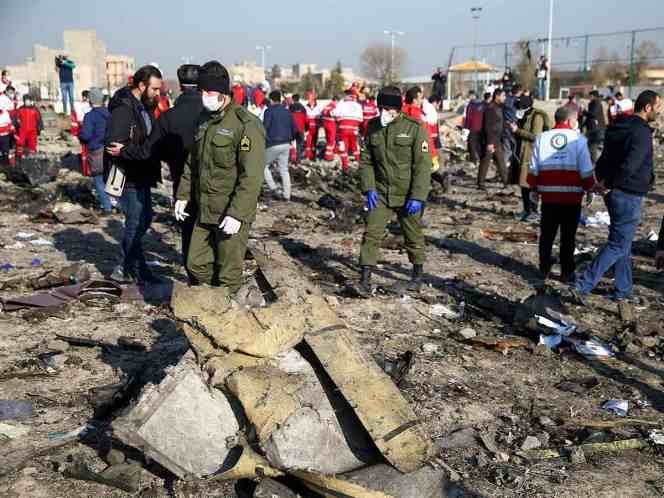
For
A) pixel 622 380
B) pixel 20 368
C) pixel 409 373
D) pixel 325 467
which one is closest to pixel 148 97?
pixel 20 368

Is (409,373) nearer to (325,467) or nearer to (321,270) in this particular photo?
(325,467)

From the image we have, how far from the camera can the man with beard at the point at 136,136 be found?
6391mm

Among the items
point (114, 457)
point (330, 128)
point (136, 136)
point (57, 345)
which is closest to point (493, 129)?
point (330, 128)

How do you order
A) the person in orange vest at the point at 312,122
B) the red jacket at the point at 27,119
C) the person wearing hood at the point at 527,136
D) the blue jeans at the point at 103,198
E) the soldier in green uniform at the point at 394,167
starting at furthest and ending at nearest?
the person in orange vest at the point at 312,122
the red jacket at the point at 27,119
the blue jeans at the point at 103,198
the person wearing hood at the point at 527,136
the soldier in green uniform at the point at 394,167

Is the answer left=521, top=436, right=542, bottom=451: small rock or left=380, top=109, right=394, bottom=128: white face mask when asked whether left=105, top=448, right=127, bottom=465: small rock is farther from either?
left=380, top=109, right=394, bottom=128: white face mask

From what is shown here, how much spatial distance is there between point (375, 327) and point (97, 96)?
6265 millimetres

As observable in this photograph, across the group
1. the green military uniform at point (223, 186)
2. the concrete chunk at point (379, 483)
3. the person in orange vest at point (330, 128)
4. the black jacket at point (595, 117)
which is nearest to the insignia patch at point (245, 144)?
the green military uniform at point (223, 186)

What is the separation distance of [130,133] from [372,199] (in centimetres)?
236

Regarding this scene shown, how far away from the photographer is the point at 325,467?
11.7 feet

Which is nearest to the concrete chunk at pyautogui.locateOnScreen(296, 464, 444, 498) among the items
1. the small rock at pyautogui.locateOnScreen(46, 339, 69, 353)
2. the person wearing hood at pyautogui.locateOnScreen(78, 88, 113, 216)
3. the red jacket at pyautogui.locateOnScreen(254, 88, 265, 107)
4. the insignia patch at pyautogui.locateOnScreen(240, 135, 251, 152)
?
the insignia patch at pyautogui.locateOnScreen(240, 135, 251, 152)

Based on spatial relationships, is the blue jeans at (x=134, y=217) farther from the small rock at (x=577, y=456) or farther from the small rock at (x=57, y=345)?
the small rock at (x=577, y=456)

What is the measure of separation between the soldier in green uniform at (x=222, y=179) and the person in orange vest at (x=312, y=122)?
13.9m

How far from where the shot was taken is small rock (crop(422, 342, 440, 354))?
556 cm

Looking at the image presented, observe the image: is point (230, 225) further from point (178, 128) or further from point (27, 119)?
point (27, 119)
